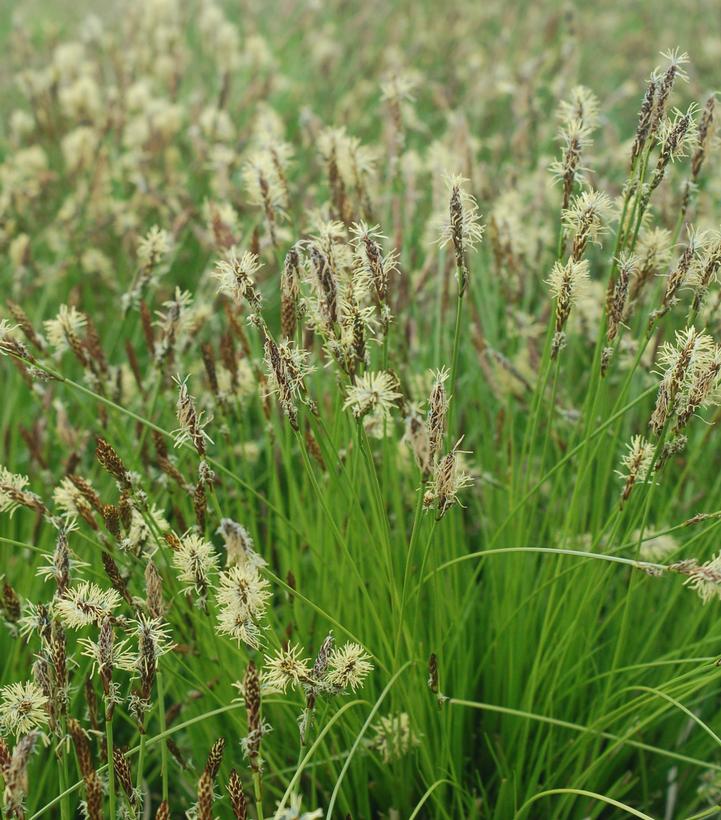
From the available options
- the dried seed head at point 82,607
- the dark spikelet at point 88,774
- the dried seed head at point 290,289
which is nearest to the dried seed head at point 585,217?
the dried seed head at point 290,289

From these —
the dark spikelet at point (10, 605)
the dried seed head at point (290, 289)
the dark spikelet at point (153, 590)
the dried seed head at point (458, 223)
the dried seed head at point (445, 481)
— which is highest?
the dried seed head at point (458, 223)

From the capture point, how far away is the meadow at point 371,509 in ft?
4.35

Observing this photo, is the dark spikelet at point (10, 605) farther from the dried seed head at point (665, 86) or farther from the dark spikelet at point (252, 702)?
the dried seed head at point (665, 86)

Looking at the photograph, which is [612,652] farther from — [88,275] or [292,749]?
[88,275]

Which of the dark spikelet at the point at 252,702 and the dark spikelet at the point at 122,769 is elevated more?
the dark spikelet at the point at 252,702

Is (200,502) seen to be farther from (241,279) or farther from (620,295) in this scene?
(620,295)

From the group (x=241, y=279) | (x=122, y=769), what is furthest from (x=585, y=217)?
(x=122, y=769)

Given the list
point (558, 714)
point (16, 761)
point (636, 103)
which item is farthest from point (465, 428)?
point (636, 103)

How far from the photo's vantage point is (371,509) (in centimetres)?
208

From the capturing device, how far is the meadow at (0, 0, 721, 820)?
133cm

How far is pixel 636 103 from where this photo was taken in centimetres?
571

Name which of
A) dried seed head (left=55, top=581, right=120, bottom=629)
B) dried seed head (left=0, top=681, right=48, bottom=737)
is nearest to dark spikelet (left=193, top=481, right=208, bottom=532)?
dried seed head (left=55, top=581, right=120, bottom=629)

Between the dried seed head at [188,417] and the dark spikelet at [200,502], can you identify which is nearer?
the dried seed head at [188,417]

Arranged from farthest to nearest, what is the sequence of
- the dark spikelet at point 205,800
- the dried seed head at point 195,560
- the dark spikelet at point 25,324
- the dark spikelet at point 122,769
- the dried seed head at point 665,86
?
the dark spikelet at point 25,324, the dried seed head at point 665,86, the dried seed head at point 195,560, the dark spikelet at point 122,769, the dark spikelet at point 205,800
